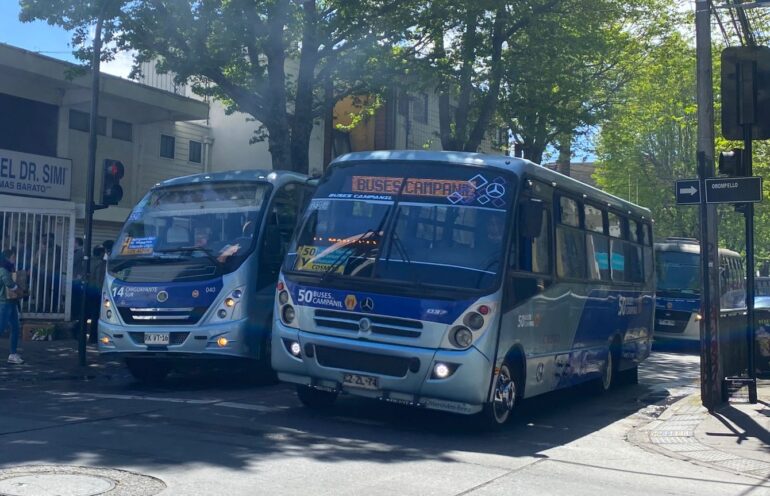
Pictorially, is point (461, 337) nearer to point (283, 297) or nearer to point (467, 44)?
point (283, 297)

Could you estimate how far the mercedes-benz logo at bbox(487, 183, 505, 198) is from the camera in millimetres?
9750

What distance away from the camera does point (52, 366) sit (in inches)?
562

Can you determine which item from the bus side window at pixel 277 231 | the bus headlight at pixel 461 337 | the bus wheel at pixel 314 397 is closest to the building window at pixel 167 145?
the bus side window at pixel 277 231

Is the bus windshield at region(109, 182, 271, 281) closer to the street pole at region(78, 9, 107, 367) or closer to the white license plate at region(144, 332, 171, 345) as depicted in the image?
the white license plate at region(144, 332, 171, 345)

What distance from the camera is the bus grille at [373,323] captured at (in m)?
9.34

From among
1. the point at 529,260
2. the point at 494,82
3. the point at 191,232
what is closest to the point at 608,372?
the point at 529,260

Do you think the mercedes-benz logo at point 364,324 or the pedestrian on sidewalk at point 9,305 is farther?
the pedestrian on sidewalk at point 9,305

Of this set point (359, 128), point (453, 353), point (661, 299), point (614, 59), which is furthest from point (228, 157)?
point (453, 353)

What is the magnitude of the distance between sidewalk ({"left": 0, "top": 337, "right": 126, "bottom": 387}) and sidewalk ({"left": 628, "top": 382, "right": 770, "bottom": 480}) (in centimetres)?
757

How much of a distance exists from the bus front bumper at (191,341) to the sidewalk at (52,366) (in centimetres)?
151

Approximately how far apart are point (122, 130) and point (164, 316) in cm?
1519

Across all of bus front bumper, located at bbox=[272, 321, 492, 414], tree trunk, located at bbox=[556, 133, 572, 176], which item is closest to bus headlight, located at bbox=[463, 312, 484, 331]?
bus front bumper, located at bbox=[272, 321, 492, 414]

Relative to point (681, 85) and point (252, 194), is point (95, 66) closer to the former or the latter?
point (252, 194)

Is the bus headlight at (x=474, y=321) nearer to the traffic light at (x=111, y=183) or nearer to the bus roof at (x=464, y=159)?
the bus roof at (x=464, y=159)
